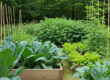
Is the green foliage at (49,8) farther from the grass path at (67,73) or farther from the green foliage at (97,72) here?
the green foliage at (97,72)

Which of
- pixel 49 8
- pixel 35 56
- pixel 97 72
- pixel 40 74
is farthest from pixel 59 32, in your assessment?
pixel 49 8

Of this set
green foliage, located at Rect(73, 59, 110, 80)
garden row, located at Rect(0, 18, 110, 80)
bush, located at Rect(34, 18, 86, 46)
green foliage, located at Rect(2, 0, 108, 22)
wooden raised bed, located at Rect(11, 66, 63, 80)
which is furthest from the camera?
green foliage, located at Rect(2, 0, 108, 22)

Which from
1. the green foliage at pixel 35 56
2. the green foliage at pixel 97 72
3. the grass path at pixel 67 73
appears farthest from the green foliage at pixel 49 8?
the green foliage at pixel 97 72

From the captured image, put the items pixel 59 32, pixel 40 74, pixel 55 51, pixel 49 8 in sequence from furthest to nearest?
pixel 49 8, pixel 59 32, pixel 55 51, pixel 40 74

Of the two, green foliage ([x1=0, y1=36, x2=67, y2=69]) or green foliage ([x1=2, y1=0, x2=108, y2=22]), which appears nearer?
green foliage ([x1=0, y1=36, x2=67, y2=69])

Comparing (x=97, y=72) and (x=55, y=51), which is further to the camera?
(x=55, y=51)

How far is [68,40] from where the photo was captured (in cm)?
511

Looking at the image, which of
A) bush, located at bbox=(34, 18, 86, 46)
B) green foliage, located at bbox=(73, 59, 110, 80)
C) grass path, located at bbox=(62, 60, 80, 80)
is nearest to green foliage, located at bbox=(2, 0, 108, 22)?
bush, located at bbox=(34, 18, 86, 46)

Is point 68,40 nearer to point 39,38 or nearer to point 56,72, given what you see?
point 39,38

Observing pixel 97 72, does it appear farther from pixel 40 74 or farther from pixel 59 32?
pixel 59 32

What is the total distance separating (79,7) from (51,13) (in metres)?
4.53

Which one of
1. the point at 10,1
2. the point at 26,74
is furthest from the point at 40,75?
the point at 10,1

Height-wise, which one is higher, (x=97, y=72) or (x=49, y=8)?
(x=49, y=8)

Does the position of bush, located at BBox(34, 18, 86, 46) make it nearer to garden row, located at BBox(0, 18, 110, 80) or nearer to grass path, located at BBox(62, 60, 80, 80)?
garden row, located at BBox(0, 18, 110, 80)
